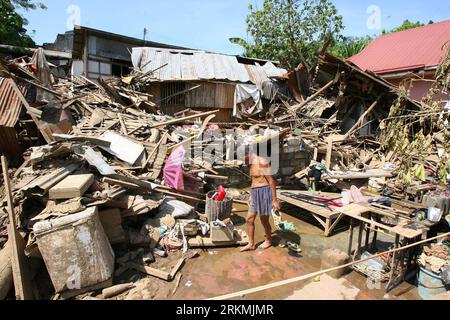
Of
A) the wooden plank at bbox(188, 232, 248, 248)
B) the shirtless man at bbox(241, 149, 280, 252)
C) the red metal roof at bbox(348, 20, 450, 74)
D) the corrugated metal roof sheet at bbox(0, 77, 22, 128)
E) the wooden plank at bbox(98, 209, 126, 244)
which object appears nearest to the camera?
the wooden plank at bbox(98, 209, 126, 244)

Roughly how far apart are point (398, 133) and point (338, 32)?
20527 millimetres

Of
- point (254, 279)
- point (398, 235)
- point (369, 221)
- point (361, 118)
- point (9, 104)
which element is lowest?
point (254, 279)

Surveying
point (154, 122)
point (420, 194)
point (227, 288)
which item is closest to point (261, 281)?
point (227, 288)

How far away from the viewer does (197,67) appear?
1592 centimetres

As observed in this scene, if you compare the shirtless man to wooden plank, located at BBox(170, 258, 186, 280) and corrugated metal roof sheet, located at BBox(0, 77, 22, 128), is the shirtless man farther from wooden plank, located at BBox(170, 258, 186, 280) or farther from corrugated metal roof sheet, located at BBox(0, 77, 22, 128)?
corrugated metal roof sheet, located at BBox(0, 77, 22, 128)

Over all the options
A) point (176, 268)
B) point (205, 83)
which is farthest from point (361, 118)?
point (176, 268)

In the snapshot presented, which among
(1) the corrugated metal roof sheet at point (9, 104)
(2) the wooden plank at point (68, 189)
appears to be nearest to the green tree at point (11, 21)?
(1) the corrugated metal roof sheet at point (9, 104)

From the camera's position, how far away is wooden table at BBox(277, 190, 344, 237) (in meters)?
6.37

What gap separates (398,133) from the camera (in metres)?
4.73

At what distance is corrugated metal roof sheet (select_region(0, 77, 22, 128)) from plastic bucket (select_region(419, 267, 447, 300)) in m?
9.02

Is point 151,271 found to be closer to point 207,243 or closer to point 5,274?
point 207,243

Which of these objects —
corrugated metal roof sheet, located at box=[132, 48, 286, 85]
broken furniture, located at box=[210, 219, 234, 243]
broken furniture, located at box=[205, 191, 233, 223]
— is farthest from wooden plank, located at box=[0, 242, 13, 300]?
corrugated metal roof sheet, located at box=[132, 48, 286, 85]

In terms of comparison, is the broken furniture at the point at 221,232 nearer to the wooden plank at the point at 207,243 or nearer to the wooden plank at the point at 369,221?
the wooden plank at the point at 207,243

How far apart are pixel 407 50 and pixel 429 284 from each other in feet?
53.7
